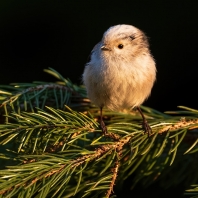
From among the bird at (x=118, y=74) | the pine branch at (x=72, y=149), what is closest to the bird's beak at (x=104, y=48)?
the bird at (x=118, y=74)

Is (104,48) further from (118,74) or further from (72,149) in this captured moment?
(72,149)

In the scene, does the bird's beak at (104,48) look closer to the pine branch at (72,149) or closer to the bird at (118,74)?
the bird at (118,74)

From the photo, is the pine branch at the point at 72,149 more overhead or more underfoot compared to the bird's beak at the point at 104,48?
more underfoot

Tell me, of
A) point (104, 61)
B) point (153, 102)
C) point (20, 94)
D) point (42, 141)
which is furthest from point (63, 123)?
point (153, 102)

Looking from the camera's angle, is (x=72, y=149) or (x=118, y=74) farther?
(x=118, y=74)

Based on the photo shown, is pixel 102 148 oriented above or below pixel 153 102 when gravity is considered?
above

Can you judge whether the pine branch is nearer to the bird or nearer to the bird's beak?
the bird

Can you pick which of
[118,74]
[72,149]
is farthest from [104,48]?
[72,149]

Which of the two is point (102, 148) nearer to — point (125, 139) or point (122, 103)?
point (125, 139)
